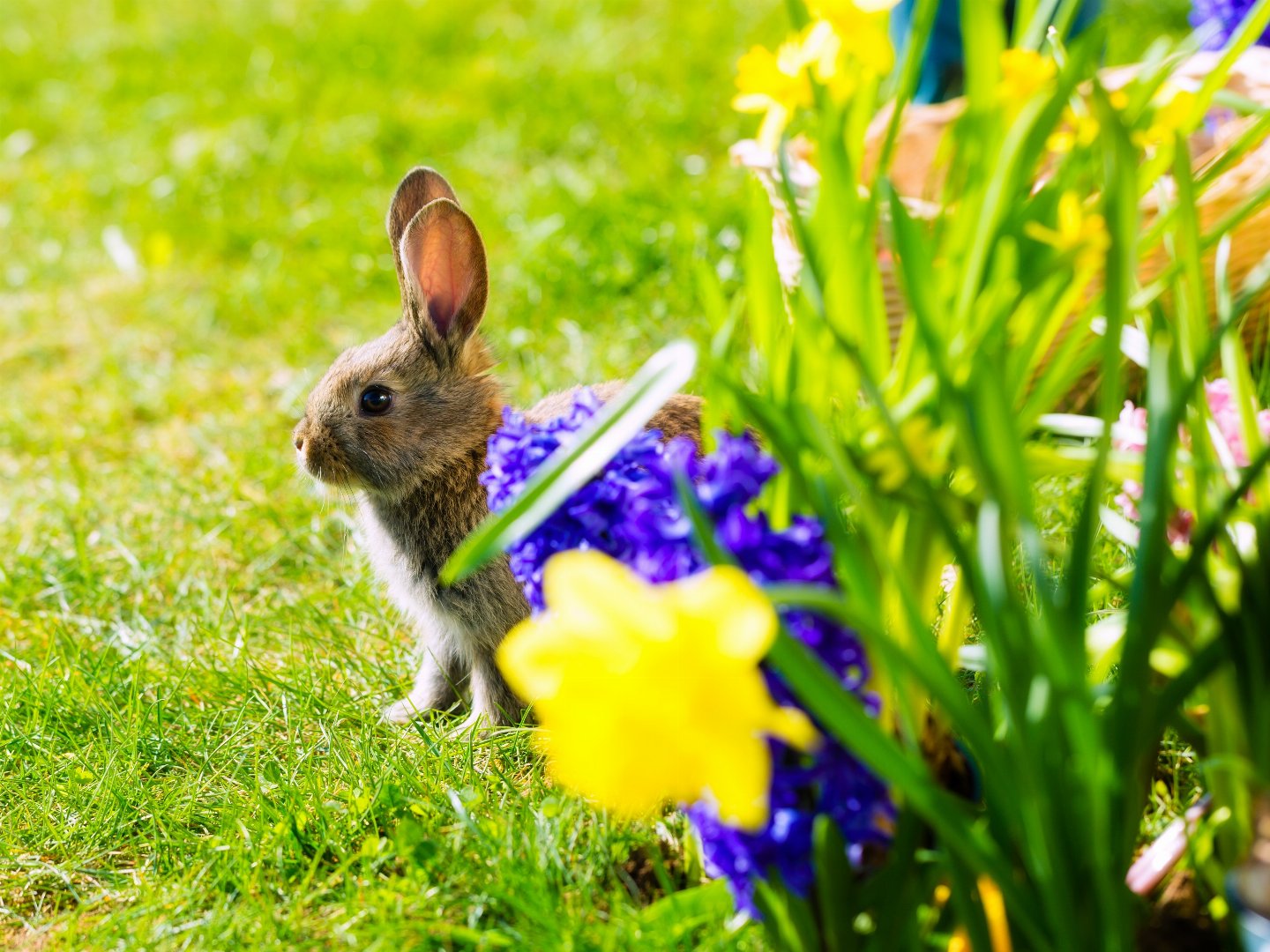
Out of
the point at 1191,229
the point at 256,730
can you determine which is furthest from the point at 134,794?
the point at 1191,229

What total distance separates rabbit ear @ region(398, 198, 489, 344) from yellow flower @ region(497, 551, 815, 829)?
4.96 ft

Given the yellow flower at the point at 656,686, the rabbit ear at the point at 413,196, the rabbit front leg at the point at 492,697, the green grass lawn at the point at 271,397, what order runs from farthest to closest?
the rabbit ear at the point at 413,196 → the rabbit front leg at the point at 492,697 → the green grass lawn at the point at 271,397 → the yellow flower at the point at 656,686

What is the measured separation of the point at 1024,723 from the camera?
4.52 feet

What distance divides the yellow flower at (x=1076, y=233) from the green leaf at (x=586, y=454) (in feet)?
1.32

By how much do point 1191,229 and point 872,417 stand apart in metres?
0.41

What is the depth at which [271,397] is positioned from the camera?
3912mm

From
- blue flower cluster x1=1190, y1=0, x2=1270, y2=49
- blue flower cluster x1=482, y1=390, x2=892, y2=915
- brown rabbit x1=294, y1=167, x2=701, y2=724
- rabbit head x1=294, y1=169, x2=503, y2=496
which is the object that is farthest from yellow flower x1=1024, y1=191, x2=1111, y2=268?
blue flower cluster x1=1190, y1=0, x2=1270, y2=49

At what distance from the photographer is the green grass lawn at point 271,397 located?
1.95m

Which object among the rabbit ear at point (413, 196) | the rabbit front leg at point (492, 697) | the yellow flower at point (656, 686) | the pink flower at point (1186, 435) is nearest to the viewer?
the yellow flower at point (656, 686)

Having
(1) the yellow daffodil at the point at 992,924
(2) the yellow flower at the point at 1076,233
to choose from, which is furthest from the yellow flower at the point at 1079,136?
(1) the yellow daffodil at the point at 992,924

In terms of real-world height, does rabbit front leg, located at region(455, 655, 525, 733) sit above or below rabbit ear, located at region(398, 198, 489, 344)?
below

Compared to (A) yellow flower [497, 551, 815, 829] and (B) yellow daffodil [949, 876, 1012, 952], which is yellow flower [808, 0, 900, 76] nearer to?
(A) yellow flower [497, 551, 815, 829]

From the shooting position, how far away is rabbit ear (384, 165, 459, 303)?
2764 millimetres

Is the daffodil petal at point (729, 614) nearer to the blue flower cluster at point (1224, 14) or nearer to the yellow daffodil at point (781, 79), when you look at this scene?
the yellow daffodil at point (781, 79)
